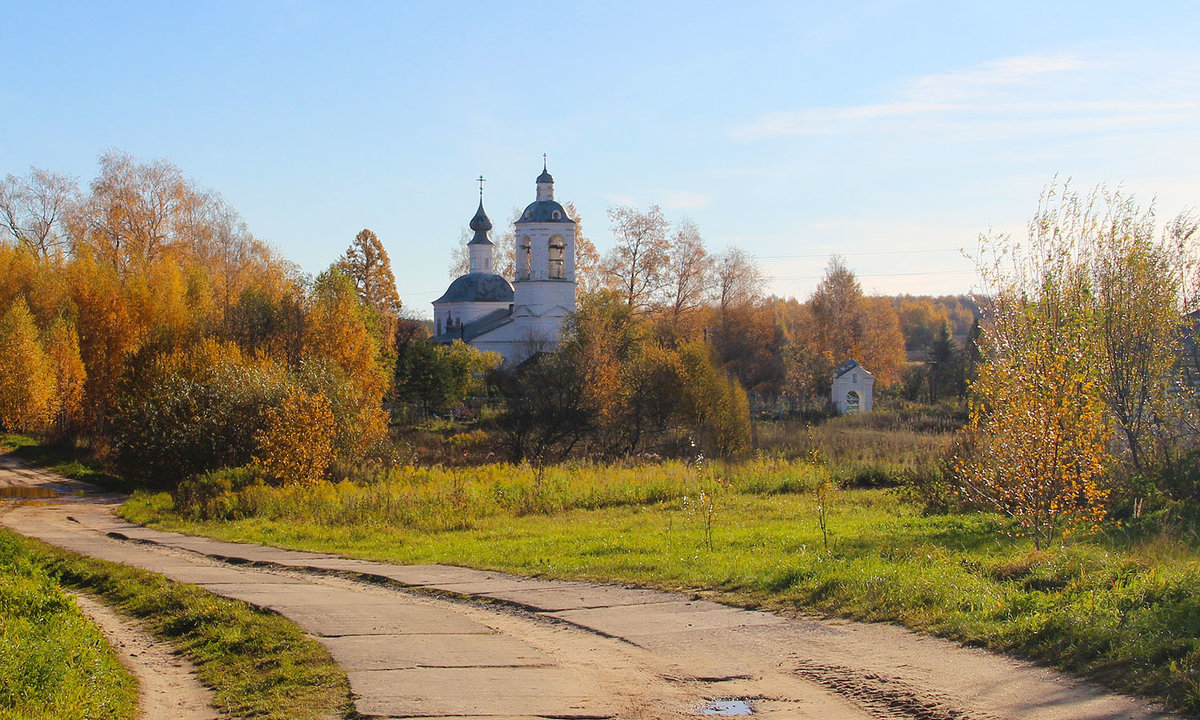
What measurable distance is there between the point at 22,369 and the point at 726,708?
4261 centimetres

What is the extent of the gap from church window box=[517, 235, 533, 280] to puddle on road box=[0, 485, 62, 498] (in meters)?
39.2

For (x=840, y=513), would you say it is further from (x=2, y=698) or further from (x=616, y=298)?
(x=616, y=298)

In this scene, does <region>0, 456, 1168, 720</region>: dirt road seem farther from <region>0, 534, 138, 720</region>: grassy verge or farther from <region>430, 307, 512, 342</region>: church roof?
<region>430, 307, 512, 342</region>: church roof

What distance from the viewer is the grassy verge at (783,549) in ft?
26.8

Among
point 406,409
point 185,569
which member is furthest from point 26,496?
point 406,409

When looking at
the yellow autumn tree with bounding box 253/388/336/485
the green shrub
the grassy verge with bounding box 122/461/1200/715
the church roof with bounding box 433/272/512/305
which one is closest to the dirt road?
the grassy verge with bounding box 122/461/1200/715

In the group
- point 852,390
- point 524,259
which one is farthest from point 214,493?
point 524,259

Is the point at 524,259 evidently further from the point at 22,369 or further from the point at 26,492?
the point at 26,492

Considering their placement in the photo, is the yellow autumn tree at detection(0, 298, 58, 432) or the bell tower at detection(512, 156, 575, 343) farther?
the bell tower at detection(512, 156, 575, 343)

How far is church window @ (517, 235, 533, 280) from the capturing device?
6906cm

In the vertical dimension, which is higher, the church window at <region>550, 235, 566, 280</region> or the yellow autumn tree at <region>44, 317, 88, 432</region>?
the church window at <region>550, 235, 566, 280</region>

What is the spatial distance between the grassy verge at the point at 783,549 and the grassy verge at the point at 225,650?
3.91 meters

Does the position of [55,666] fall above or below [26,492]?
above

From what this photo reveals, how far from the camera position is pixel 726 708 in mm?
7129
